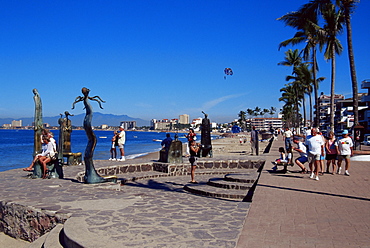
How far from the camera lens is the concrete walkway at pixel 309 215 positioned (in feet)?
14.3

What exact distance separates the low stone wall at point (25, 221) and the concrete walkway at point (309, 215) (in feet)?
10.0

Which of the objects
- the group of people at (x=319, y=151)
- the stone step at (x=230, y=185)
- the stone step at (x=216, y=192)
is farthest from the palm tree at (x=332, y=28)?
the stone step at (x=216, y=192)

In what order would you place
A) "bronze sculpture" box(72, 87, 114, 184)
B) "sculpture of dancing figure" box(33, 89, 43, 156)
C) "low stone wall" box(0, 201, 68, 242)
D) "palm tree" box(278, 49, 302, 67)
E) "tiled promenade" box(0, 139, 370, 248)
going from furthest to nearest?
"palm tree" box(278, 49, 302, 67)
"sculpture of dancing figure" box(33, 89, 43, 156)
"bronze sculpture" box(72, 87, 114, 184)
"low stone wall" box(0, 201, 68, 242)
"tiled promenade" box(0, 139, 370, 248)

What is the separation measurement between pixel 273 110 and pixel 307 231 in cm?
18952

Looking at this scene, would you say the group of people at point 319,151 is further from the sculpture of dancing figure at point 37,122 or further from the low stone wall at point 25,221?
the sculpture of dancing figure at point 37,122

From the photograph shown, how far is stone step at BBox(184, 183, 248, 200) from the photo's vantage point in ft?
29.4

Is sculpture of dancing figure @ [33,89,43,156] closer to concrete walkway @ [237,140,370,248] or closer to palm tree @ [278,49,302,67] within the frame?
concrete walkway @ [237,140,370,248]

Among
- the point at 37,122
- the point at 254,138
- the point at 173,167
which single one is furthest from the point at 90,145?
the point at 254,138

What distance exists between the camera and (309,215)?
5.73m

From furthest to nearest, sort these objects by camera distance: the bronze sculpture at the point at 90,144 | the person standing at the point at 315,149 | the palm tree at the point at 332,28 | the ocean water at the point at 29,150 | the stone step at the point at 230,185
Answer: the ocean water at the point at 29,150 → the palm tree at the point at 332,28 → the person standing at the point at 315,149 → the stone step at the point at 230,185 → the bronze sculpture at the point at 90,144

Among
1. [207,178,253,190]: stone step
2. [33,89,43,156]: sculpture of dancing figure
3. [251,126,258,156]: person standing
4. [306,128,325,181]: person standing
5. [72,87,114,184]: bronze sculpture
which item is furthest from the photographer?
[251,126,258,156]: person standing

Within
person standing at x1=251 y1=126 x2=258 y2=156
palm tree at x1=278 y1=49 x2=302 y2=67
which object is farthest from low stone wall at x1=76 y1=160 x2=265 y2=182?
palm tree at x1=278 y1=49 x2=302 y2=67

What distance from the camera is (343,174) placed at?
11.1 metres

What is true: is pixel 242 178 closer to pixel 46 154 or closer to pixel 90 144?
pixel 90 144
